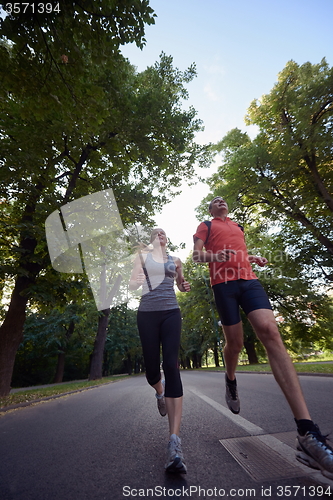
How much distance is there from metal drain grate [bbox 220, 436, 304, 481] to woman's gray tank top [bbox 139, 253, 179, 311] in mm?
1277

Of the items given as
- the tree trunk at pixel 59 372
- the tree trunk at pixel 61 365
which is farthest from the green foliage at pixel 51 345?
the tree trunk at pixel 59 372

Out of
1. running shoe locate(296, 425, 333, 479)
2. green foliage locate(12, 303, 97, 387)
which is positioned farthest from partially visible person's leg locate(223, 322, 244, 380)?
green foliage locate(12, 303, 97, 387)

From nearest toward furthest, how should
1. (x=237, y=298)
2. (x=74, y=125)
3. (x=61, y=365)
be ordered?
(x=237, y=298) < (x=74, y=125) < (x=61, y=365)

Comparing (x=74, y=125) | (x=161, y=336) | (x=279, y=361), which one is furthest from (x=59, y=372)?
(x=279, y=361)

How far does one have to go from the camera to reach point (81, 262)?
34.0 feet

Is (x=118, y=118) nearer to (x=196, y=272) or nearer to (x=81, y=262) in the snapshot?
(x=81, y=262)

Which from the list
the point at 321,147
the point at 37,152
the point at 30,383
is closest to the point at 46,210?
the point at 37,152

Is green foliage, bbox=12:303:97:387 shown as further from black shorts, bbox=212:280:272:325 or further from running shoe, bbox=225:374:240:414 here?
black shorts, bbox=212:280:272:325

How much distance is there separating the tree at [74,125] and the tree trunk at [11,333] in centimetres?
3

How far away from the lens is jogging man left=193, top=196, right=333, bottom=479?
1696 mm

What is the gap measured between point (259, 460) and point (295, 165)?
46.0 feet

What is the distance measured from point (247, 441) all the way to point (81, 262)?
8951mm

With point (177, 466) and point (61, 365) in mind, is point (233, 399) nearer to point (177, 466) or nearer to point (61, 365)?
point (177, 466)

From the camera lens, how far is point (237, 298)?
2709 millimetres
